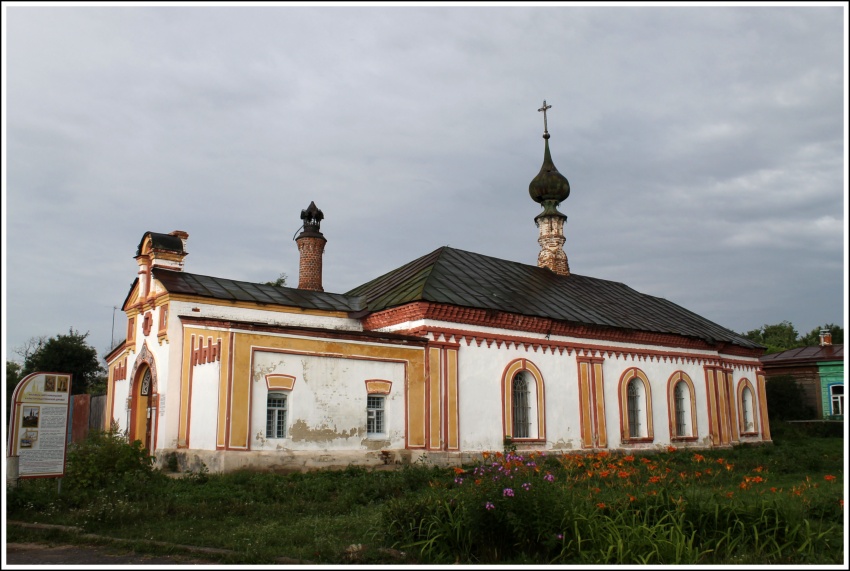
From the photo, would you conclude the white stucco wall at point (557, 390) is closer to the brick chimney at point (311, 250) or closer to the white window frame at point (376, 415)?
the white window frame at point (376, 415)

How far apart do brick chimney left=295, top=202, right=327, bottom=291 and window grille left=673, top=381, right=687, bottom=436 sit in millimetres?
13379

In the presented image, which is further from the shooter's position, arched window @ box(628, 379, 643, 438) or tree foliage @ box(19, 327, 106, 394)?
tree foliage @ box(19, 327, 106, 394)

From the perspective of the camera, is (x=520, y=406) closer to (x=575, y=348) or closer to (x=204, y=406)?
(x=575, y=348)

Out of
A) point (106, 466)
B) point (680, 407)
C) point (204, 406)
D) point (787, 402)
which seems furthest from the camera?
point (787, 402)

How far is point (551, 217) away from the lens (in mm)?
29484

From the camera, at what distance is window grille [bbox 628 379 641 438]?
23.8 meters

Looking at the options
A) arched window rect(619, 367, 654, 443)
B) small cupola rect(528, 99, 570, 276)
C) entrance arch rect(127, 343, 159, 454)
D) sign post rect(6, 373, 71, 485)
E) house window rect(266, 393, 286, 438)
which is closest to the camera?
sign post rect(6, 373, 71, 485)

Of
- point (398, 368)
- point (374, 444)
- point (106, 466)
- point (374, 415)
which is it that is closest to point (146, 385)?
point (106, 466)

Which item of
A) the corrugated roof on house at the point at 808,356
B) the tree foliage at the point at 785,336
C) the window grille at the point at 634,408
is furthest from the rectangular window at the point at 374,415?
→ the tree foliage at the point at 785,336

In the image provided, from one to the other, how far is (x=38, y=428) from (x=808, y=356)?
38.2 meters

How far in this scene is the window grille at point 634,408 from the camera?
78.2ft

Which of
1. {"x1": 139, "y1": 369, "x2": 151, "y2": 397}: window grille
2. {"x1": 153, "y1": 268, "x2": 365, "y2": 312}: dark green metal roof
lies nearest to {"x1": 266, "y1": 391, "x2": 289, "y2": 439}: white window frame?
{"x1": 153, "y1": 268, "x2": 365, "y2": 312}: dark green metal roof

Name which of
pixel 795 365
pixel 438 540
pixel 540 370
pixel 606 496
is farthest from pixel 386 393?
pixel 795 365

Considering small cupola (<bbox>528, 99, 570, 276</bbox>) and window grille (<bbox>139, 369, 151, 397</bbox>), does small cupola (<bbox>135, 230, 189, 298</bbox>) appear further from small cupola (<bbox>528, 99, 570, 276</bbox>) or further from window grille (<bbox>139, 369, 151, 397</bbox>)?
small cupola (<bbox>528, 99, 570, 276</bbox>)
